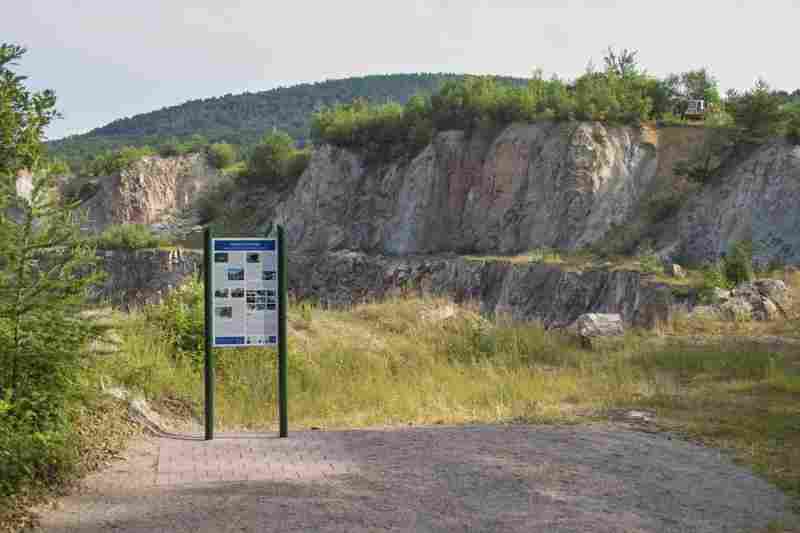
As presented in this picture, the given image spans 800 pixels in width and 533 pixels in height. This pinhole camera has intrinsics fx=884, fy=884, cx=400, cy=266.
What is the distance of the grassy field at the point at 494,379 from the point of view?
927cm

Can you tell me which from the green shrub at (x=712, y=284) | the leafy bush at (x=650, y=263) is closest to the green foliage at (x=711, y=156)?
the leafy bush at (x=650, y=263)

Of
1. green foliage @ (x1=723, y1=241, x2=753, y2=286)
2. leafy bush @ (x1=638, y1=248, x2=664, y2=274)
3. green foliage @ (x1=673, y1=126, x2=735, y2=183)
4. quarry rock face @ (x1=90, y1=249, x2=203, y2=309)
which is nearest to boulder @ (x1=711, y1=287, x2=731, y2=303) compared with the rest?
green foliage @ (x1=723, y1=241, x2=753, y2=286)

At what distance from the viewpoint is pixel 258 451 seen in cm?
761

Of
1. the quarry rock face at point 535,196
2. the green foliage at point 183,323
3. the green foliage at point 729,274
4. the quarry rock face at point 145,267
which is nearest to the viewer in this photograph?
the green foliage at point 183,323

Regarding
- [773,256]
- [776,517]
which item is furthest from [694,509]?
[773,256]

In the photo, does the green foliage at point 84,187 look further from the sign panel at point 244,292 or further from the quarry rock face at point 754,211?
the sign panel at point 244,292

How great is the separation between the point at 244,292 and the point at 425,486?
2.87 m

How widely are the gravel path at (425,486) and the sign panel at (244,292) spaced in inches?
38.8

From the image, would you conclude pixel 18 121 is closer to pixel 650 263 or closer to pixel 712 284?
pixel 712 284

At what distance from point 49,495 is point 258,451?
1.89 m

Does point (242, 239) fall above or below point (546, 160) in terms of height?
below

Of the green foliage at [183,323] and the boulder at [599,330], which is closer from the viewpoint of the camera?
the green foliage at [183,323]

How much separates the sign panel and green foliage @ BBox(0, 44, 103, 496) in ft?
5.09

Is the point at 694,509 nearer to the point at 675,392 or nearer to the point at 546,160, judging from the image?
the point at 675,392
